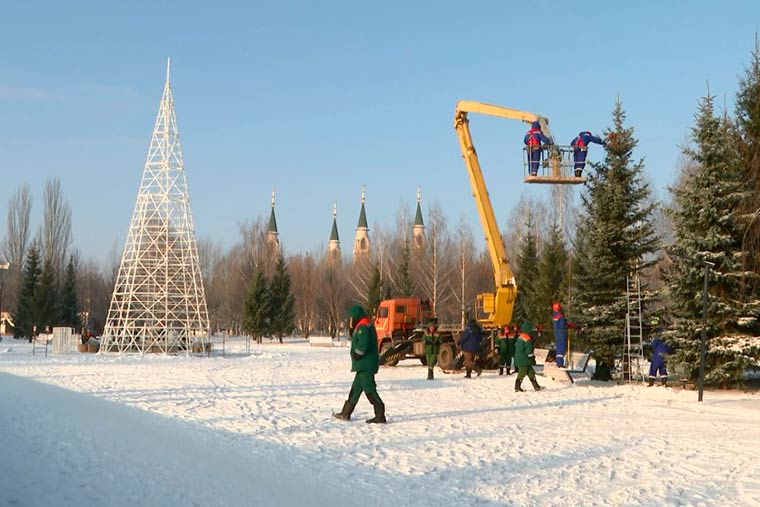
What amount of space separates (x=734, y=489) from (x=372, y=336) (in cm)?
608

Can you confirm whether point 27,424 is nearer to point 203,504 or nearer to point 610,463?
point 203,504

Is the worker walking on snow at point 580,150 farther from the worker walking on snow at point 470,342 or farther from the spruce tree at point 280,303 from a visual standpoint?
the spruce tree at point 280,303

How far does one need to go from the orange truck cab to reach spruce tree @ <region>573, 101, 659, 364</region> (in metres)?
8.32

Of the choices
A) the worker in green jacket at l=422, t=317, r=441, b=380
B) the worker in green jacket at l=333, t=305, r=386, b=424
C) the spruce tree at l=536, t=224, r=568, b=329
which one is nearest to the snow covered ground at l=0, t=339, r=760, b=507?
the worker in green jacket at l=333, t=305, r=386, b=424

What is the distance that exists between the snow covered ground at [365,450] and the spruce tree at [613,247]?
5.89m

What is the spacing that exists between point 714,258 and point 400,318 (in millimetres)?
14220

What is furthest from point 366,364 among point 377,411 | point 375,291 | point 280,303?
point 280,303

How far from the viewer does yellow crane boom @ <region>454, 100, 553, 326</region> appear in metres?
25.7

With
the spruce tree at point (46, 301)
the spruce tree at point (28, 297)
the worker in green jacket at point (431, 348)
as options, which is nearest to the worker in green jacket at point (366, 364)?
the worker in green jacket at point (431, 348)

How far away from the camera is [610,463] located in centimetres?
950

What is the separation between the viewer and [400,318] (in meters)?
30.5

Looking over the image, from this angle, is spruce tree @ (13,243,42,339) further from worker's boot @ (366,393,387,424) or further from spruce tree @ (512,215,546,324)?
worker's boot @ (366,393,387,424)

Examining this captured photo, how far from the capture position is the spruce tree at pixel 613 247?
22.9m

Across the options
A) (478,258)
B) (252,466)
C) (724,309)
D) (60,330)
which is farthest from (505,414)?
(478,258)
